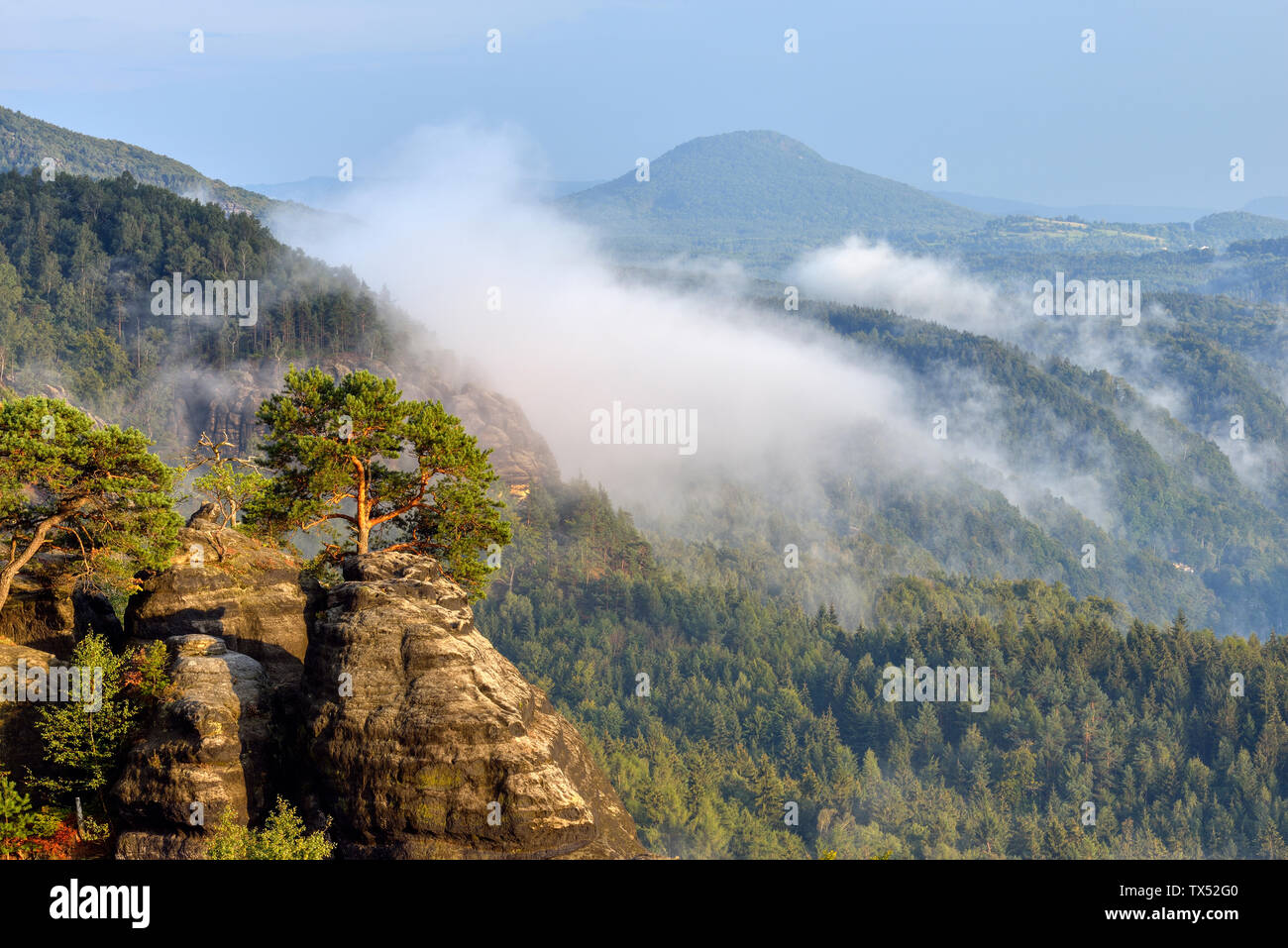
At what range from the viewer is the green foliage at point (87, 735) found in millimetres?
36906

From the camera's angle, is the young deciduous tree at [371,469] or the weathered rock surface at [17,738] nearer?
the weathered rock surface at [17,738]

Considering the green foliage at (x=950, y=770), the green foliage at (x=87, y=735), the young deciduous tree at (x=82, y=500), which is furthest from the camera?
the green foliage at (x=950, y=770)

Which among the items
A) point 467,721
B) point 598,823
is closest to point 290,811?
point 467,721

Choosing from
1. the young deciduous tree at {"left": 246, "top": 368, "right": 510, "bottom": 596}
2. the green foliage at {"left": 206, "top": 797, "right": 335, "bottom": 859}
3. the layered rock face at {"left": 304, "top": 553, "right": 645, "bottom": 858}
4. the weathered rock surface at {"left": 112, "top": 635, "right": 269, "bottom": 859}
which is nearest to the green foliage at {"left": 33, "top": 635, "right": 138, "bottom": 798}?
the weathered rock surface at {"left": 112, "top": 635, "right": 269, "bottom": 859}

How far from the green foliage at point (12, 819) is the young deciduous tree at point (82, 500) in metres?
7.85

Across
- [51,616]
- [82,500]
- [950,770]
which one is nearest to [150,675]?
[51,616]

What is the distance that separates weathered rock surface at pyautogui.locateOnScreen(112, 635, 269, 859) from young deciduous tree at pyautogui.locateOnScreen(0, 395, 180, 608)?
5.97 meters

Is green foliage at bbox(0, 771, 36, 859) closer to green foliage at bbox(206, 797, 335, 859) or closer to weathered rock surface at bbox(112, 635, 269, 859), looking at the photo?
weathered rock surface at bbox(112, 635, 269, 859)

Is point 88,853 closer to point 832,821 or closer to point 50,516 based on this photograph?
point 50,516

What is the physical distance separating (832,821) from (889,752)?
3070cm

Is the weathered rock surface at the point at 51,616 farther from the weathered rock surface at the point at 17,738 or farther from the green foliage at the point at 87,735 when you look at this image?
the green foliage at the point at 87,735

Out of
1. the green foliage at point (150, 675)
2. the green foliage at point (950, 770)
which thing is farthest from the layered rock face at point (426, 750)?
the green foliage at point (950, 770)

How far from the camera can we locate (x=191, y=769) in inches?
1426
